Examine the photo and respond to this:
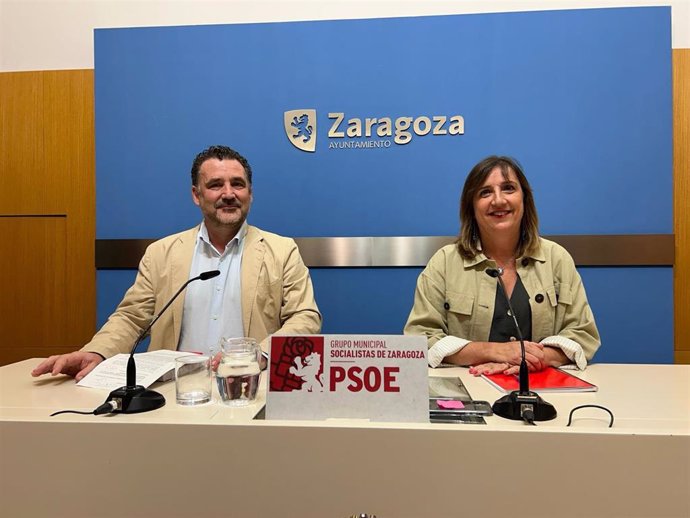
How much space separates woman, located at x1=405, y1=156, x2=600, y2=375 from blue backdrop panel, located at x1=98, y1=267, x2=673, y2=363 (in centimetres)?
84

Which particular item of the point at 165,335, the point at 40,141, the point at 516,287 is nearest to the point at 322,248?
the point at 165,335

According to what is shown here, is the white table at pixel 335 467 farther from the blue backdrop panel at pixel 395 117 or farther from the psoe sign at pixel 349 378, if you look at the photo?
the blue backdrop panel at pixel 395 117

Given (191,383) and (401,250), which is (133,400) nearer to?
(191,383)

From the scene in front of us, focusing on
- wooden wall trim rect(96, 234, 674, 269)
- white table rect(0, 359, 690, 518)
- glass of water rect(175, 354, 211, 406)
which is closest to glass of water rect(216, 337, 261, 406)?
glass of water rect(175, 354, 211, 406)

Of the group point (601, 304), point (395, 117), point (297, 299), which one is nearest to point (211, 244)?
point (297, 299)

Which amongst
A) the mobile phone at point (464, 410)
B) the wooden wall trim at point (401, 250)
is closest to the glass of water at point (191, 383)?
the mobile phone at point (464, 410)

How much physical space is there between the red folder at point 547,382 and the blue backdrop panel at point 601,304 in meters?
1.31

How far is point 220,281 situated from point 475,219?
1095mm

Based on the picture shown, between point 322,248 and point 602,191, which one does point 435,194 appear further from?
point 602,191

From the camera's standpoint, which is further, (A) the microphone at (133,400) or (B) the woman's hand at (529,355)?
(B) the woman's hand at (529,355)

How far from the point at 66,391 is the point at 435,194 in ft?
6.48

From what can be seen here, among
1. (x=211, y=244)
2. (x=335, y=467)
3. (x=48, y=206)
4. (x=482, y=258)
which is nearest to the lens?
(x=335, y=467)

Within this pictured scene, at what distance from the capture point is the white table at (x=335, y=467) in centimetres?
73

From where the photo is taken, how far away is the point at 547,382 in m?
1.18
